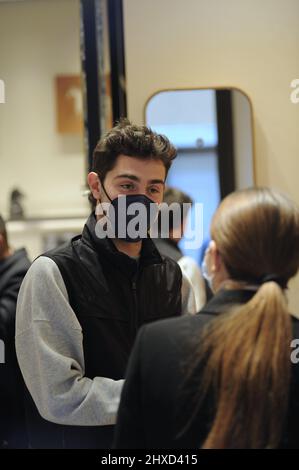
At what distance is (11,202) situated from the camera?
2.08m

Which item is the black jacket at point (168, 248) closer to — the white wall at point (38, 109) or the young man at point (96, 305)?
the young man at point (96, 305)

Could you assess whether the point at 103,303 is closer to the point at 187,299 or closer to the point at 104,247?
the point at 104,247

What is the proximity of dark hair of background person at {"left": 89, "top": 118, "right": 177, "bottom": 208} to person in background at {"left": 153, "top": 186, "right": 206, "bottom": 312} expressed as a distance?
36 cm

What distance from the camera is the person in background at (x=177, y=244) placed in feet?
4.90

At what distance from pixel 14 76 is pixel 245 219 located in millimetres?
1440

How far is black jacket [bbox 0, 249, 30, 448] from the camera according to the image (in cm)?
151

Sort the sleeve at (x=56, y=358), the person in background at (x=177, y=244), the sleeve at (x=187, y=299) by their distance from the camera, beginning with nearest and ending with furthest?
the sleeve at (x=56, y=358) → the sleeve at (x=187, y=299) → the person in background at (x=177, y=244)

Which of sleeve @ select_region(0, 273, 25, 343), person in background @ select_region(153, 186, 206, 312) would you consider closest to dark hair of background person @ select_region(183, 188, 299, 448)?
person in background @ select_region(153, 186, 206, 312)

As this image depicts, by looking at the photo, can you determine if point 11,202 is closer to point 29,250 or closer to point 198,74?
point 29,250

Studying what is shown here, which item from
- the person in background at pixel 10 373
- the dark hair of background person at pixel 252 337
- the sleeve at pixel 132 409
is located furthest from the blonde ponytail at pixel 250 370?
the person in background at pixel 10 373

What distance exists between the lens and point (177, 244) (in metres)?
1.75

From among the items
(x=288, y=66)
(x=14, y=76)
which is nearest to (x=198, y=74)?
(x=288, y=66)

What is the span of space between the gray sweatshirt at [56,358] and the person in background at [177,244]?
0.39 meters
